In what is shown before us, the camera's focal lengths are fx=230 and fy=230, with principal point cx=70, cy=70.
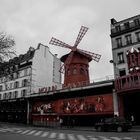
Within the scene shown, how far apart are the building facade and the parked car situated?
19961 millimetres

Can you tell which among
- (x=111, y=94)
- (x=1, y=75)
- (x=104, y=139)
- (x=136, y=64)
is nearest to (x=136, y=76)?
(x=136, y=64)

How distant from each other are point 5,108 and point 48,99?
14393mm

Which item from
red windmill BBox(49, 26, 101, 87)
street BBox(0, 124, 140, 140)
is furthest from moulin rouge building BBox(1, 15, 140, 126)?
street BBox(0, 124, 140, 140)

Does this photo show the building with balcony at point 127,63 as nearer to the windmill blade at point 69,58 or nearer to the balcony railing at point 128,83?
the balcony railing at point 128,83

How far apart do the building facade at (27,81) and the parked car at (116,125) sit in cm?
1996

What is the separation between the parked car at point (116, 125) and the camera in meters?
22.0

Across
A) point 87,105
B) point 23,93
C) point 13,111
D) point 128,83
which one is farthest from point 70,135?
point 13,111

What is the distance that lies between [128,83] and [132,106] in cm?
607

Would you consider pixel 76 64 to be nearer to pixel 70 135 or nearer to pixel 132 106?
pixel 132 106

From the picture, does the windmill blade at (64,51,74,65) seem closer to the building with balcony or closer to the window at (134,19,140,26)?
the building with balcony

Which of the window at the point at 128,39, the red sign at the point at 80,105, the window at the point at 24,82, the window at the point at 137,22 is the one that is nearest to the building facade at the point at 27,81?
the window at the point at 24,82

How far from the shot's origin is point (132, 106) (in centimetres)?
3141

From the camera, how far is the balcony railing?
85.7ft

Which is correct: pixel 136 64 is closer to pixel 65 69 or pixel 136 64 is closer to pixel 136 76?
pixel 136 76
